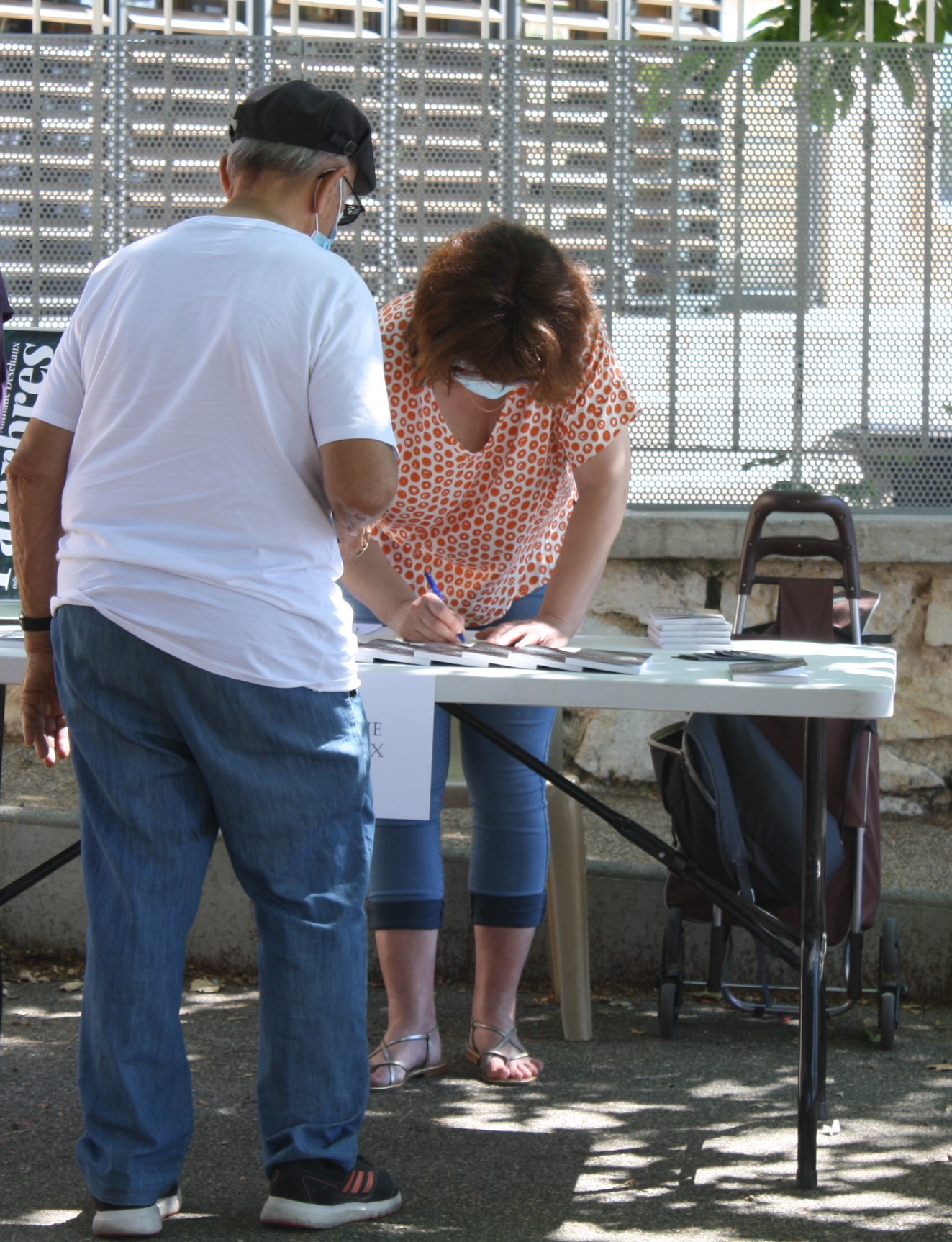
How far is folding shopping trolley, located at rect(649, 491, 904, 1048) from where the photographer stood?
136 inches

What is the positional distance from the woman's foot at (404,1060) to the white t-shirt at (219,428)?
1.24m

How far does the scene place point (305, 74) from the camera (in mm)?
Answer: 5125

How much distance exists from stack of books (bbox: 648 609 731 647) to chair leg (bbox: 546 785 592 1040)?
2.09 feet

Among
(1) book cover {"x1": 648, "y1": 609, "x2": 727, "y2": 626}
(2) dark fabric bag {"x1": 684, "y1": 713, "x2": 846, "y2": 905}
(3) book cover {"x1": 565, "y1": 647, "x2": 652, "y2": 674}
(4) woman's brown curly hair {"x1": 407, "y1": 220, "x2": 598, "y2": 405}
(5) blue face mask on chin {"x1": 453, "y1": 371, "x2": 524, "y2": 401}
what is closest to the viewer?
(3) book cover {"x1": 565, "y1": 647, "x2": 652, "y2": 674}

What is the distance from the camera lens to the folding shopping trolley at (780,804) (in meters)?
3.47

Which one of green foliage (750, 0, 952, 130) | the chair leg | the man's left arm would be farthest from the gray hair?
green foliage (750, 0, 952, 130)

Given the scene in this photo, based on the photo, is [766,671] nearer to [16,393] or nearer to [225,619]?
[225,619]

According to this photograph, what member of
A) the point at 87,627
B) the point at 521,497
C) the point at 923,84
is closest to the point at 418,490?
the point at 521,497

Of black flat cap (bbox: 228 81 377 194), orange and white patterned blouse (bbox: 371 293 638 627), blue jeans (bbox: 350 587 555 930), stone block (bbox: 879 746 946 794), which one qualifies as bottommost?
stone block (bbox: 879 746 946 794)

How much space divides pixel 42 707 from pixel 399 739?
1.95 feet

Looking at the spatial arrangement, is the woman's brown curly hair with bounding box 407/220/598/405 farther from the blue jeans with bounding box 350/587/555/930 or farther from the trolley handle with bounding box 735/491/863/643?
the trolley handle with bounding box 735/491/863/643

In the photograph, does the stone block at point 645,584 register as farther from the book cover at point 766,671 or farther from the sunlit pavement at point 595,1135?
the book cover at point 766,671

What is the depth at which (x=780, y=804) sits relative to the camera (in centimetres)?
348

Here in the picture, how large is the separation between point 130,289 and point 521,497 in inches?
45.1
